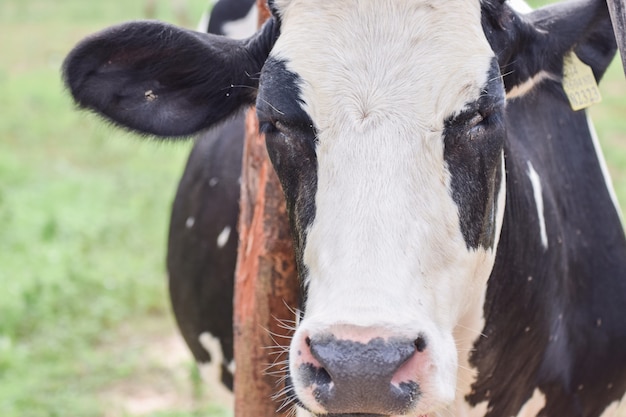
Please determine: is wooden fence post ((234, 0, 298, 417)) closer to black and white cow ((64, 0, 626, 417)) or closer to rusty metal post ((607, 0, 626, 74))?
black and white cow ((64, 0, 626, 417))

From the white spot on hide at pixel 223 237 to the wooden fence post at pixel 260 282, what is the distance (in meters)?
0.85

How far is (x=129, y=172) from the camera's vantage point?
9.42 metres

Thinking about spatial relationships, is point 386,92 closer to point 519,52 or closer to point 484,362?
point 519,52

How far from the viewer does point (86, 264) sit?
7.12 metres

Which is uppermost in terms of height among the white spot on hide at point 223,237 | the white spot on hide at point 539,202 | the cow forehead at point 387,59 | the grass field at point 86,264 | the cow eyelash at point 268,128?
the cow forehead at point 387,59

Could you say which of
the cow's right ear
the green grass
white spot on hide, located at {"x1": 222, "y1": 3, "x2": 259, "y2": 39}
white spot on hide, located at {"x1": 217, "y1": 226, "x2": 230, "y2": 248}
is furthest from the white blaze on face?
white spot on hide, located at {"x1": 222, "y1": 3, "x2": 259, "y2": 39}

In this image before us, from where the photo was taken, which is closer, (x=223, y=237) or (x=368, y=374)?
(x=368, y=374)

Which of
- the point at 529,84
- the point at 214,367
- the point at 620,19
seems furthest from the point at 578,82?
the point at 214,367

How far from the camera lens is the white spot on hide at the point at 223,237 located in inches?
157

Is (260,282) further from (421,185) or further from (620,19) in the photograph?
(620,19)

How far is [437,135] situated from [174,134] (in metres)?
0.88

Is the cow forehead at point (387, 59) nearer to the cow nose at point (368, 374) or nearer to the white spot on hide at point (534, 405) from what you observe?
the cow nose at point (368, 374)

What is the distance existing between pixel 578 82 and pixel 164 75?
1178 millimetres

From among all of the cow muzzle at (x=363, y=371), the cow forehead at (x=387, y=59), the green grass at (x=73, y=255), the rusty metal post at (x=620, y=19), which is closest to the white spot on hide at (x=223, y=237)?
the green grass at (x=73, y=255)
